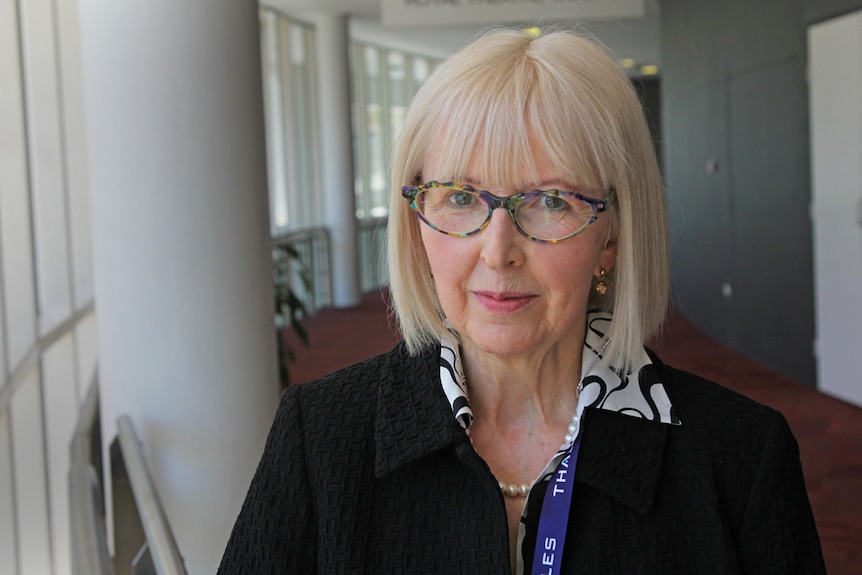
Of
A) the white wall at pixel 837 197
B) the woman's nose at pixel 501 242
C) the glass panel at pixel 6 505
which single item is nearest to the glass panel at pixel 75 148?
the glass panel at pixel 6 505

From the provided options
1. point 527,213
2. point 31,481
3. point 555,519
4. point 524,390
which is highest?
point 527,213

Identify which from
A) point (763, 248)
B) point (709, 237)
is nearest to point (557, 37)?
point (763, 248)

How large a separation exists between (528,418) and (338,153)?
13.7 m

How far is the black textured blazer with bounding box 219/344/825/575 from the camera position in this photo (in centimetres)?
136

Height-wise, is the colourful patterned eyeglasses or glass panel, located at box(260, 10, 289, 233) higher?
glass panel, located at box(260, 10, 289, 233)

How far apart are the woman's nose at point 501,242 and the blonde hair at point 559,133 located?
0.14 feet

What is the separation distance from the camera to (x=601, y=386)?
4.86 feet

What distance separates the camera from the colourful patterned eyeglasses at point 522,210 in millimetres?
1347

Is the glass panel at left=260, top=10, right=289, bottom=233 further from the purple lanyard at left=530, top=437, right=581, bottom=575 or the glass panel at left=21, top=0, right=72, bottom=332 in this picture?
the purple lanyard at left=530, top=437, right=581, bottom=575

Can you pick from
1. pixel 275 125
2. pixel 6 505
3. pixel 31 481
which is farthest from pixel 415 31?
pixel 6 505

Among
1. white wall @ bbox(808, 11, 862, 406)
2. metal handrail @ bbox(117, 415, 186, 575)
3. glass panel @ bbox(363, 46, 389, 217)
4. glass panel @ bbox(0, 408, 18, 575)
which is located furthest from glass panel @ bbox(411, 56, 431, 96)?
metal handrail @ bbox(117, 415, 186, 575)

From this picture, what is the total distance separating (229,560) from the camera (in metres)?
1.37

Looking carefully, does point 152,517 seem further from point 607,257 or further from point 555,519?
point 607,257

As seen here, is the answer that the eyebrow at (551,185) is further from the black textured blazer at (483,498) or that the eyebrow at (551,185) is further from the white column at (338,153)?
the white column at (338,153)
